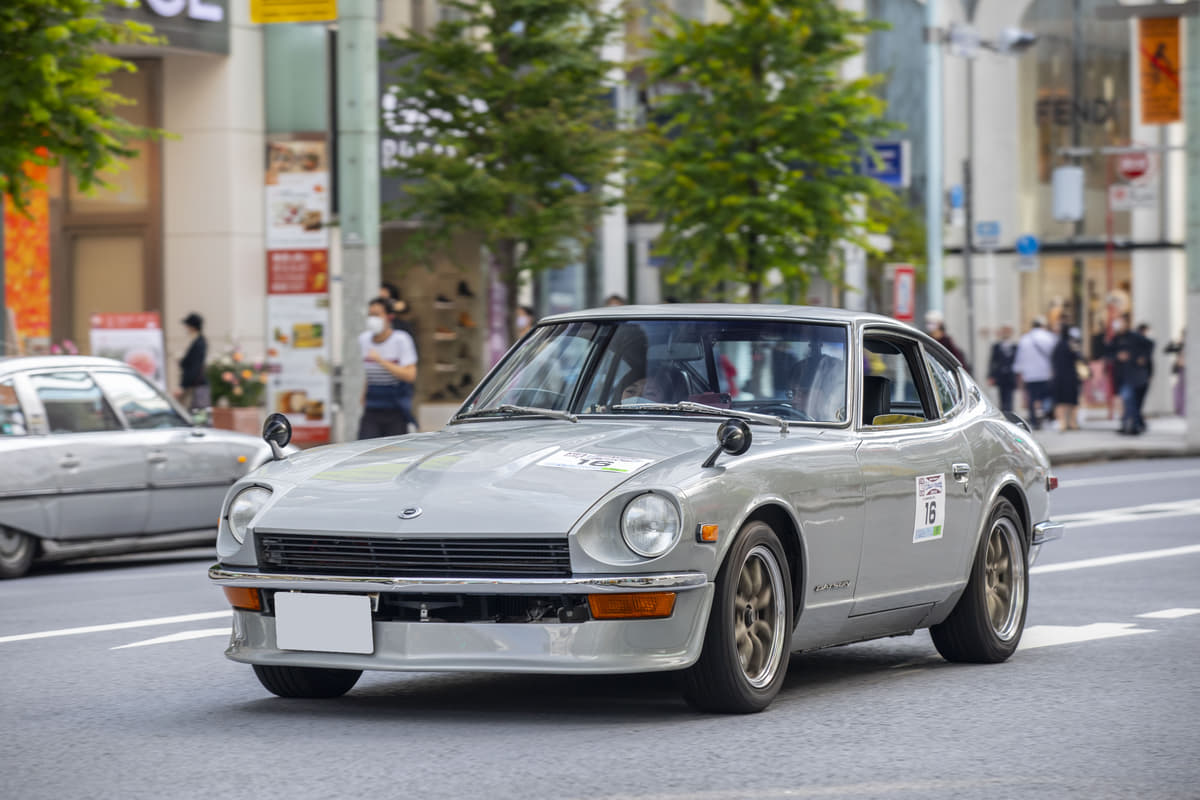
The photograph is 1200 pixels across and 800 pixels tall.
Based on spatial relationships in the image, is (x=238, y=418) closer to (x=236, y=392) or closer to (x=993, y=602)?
(x=236, y=392)

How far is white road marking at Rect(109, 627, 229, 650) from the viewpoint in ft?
30.8

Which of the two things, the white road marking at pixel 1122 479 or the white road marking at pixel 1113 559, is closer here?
the white road marking at pixel 1113 559

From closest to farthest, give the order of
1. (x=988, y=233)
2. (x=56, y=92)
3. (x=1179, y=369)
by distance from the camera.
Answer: (x=56, y=92) → (x=988, y=233) → (x=1179, y=369)

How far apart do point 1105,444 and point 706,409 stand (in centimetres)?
2202

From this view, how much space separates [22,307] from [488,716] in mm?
19370

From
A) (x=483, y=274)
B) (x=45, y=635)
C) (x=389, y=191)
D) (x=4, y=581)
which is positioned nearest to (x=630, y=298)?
(x=483, y=274)

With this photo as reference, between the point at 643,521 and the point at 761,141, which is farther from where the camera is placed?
the point at 761,141

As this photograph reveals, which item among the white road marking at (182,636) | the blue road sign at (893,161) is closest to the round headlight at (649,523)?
the white road marking at (182,636)

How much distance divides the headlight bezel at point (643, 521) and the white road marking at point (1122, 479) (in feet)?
49.7

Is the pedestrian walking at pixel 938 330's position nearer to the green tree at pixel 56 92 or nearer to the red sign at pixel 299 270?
the red sign at pixel 299 270

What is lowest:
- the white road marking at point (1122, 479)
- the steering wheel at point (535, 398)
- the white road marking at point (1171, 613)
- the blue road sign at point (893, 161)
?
the white road marking at point (1122, 479)

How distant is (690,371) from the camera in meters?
8.09

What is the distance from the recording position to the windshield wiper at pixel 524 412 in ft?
26.1

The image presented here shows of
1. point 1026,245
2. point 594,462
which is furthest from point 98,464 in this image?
point 1026,245
